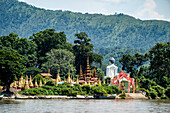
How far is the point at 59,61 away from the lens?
112 metres

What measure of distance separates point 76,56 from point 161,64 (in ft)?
76.7

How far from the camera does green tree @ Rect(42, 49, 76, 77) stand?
10900 centimetres

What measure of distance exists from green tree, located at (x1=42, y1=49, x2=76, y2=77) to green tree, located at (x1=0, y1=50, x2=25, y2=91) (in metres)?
29.2

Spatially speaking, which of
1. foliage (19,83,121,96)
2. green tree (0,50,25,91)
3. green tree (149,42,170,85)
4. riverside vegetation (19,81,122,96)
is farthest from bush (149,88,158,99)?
A: green tree (0,50,25,91)

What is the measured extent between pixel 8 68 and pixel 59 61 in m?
35.5

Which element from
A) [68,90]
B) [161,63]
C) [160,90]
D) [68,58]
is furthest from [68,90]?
[161,63]

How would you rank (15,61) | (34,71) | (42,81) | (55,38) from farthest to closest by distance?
1. (55,38)
2. (34,71)
3. (42,81)
4. (15,61)

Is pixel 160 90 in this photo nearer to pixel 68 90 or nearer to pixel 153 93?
pixel 153 93

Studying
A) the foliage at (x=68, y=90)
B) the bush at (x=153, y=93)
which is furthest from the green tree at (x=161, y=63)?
the foliage at (x=68, y=90)

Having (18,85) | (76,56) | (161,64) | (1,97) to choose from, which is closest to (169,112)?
(1,97)

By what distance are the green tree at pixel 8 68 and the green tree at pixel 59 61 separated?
29.2 meters

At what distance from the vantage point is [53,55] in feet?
Result: 366

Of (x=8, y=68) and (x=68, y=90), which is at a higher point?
(x=8, y=68)

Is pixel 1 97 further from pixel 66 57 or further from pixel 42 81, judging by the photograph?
pixel 66 57
